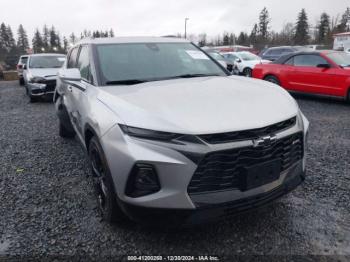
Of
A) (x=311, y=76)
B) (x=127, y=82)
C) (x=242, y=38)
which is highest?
(x=242, y=38)

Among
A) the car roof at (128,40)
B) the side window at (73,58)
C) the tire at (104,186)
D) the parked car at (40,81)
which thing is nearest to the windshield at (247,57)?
the parked car at (40,81)

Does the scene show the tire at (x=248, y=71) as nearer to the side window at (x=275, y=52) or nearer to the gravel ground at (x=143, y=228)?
the side window at (x=275, y=52)

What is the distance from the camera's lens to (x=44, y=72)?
973 centimetres

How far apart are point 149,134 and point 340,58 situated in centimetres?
778

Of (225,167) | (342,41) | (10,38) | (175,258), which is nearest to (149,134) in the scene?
(225,167)

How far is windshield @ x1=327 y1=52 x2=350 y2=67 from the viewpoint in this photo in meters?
7.89

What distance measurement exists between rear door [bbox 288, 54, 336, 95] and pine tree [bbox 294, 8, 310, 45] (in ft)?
174

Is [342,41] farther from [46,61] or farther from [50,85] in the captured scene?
[50,85]

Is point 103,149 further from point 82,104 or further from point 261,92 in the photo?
point 261,92

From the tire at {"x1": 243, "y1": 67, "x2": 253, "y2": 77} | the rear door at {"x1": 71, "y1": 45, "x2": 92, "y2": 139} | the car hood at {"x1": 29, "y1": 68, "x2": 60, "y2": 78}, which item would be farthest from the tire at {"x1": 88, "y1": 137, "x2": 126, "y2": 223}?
the tire at {"x1": 243, "y1": 67, "x2": 253, "y2": 77}

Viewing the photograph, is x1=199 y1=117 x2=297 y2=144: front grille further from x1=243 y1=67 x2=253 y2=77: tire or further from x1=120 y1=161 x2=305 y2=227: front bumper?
x1=243 y1=67 x2=253 y2=77: tire

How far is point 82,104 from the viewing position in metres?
3.30

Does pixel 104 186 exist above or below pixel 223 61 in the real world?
below

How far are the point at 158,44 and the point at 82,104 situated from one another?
1200 mm
